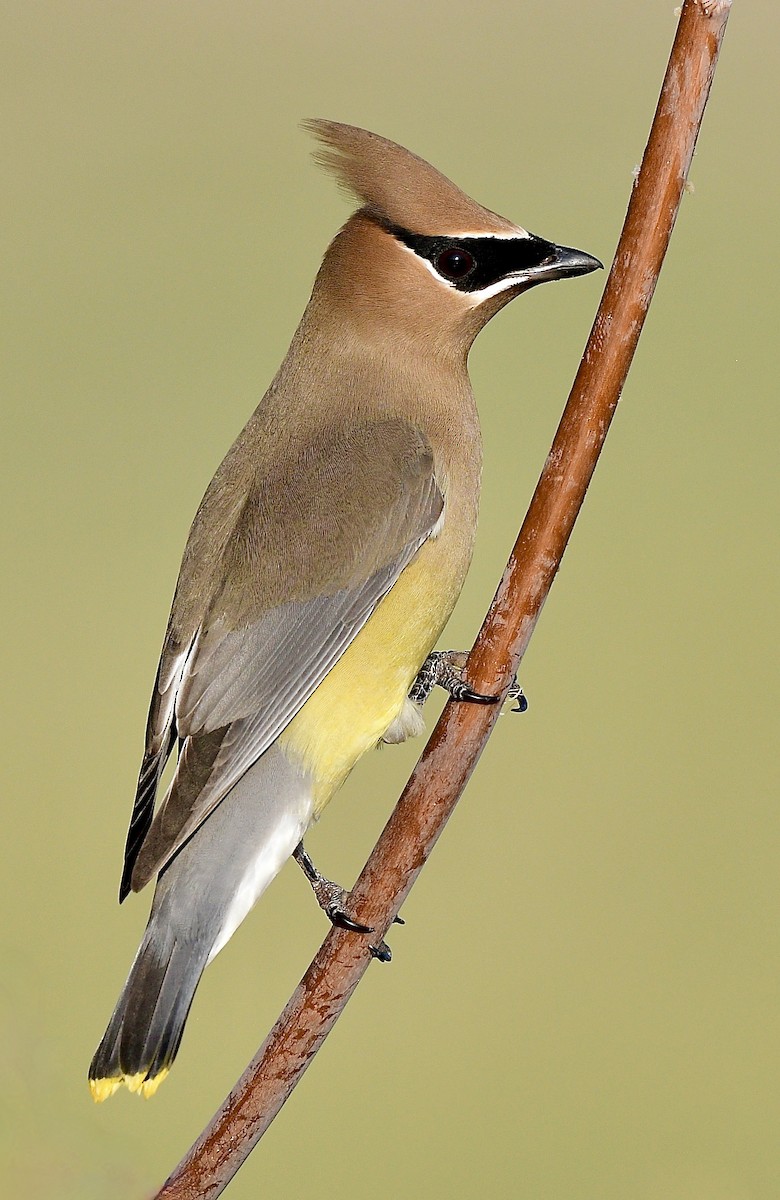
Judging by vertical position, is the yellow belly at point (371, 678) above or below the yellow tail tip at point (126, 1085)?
above

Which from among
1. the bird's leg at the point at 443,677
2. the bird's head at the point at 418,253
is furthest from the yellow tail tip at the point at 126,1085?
the bird's head at the point at 418,253

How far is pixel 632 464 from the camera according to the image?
6.48m

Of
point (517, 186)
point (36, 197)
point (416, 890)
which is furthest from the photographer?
point (36, 197)

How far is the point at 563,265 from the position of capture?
2574 millimetres

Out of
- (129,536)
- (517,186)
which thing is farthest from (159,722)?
(517,186)

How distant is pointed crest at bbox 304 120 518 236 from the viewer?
2635 mm

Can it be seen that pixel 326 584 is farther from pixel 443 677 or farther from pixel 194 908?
pixel 194 908

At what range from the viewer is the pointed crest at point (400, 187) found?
263 cm

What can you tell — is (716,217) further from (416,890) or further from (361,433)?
(361,433)

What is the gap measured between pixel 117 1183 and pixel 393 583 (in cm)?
111

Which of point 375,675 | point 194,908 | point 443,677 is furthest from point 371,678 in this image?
point 194,908

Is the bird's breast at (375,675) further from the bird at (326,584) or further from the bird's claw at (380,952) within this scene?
the bird's claw at (380,952)

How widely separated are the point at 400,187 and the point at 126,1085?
1.68 m

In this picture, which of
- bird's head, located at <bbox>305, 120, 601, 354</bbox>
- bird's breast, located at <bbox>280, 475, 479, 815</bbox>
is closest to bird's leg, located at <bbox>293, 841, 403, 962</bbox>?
bird's breast, located at <bbox>280, 475, 479, 815</bbox>
